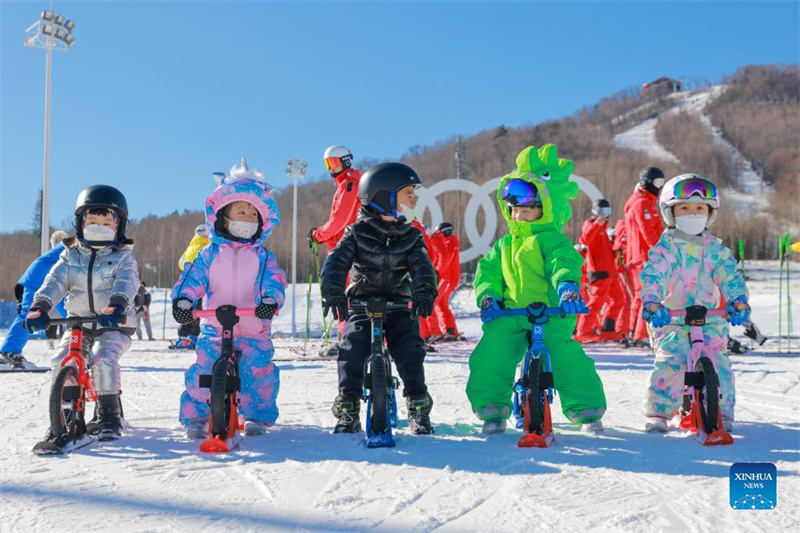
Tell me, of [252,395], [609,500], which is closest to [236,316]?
[252,395]

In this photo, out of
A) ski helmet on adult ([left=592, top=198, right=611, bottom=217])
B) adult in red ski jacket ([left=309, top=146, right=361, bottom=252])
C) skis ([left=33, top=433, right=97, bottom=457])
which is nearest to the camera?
skis ([left=33, top=433, right=97, bottom=457])

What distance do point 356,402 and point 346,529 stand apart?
1.73 meters

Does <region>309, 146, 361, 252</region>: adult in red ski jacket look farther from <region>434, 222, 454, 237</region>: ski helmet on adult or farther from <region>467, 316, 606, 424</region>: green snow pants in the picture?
<region>434, 222, 454, 237</region>: ski helmet on adult

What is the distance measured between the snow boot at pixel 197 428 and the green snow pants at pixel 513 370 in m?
1.69

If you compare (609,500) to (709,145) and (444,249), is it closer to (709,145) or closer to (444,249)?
(444,249)

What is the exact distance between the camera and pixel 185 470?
10.4 ft

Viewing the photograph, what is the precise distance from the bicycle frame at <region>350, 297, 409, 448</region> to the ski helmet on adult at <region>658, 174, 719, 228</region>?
6.51 feet

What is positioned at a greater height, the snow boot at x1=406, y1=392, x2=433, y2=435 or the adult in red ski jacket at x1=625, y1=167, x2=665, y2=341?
the adult in red ski jacket at x1=625, y1=167, x2=665, y2=341

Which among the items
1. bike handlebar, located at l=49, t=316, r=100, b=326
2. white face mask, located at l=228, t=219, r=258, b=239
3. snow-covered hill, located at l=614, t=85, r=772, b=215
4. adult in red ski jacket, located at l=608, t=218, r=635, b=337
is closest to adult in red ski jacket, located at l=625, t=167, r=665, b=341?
adult in red ski jacket, located at l=608, t=218, r=635, b=337

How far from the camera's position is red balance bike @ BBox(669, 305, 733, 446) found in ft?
12.0

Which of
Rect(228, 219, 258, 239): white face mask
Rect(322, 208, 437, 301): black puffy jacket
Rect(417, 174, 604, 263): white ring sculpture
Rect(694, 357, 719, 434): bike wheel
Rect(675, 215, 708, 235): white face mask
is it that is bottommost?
Rect(694, 357, 719, 434): bike wheel

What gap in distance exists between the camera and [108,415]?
13.2 feet

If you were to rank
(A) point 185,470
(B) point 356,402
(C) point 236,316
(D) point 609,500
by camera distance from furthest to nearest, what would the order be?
(B) point 356,402, (C) point 236,316, (A) point 185,470, (D) point 609,500

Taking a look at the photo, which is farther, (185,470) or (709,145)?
(709,145)
